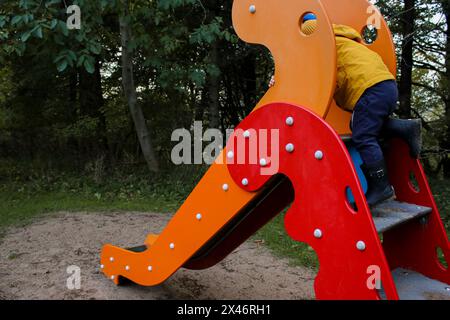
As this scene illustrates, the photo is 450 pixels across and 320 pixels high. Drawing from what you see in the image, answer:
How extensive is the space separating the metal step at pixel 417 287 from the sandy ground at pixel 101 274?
127cm

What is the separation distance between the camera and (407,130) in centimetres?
210

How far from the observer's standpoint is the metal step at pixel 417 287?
6.19 ft

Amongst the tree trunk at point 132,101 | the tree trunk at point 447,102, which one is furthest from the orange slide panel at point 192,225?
the tree trunk at point 447,102

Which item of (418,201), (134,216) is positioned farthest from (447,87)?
(418,201)

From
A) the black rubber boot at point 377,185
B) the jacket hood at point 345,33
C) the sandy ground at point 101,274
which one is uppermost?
the jacket hood at point 345,33

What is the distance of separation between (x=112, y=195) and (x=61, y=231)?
1.84 meters

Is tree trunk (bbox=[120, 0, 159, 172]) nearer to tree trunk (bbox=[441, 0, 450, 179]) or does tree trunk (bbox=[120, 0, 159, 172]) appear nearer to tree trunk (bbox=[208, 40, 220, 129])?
tree trunk (bbox=[208, 40, 220, 129])

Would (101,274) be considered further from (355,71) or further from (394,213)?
(355,71)

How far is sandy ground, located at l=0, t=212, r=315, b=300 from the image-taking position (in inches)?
124

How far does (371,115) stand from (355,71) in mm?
215

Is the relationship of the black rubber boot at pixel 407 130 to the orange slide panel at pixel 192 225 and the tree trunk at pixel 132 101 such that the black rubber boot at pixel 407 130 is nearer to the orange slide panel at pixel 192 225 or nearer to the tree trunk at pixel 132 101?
the orange slide panel at pixel 192 225

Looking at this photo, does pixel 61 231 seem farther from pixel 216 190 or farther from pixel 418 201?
pixel 418 201
